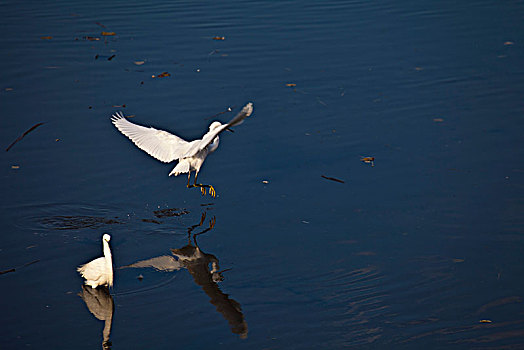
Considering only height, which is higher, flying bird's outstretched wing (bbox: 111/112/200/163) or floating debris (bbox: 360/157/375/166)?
flying bird's outstretched wing (bbox: 111/112/200/163)

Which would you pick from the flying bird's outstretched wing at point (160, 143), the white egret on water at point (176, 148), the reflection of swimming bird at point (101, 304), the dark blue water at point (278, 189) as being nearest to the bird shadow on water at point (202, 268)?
the dark blue water at point (278, 189)

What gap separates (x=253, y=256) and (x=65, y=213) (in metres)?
2.39

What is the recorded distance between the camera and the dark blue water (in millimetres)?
6035

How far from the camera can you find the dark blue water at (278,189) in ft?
A: 19.8

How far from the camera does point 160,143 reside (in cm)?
846

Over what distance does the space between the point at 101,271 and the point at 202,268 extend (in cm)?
104

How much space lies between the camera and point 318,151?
9219 mm

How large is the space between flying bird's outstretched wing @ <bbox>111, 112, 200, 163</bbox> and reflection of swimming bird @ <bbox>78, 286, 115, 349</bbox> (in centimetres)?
218

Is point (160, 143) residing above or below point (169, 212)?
above

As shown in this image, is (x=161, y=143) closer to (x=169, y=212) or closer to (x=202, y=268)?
(x=169, y=212)

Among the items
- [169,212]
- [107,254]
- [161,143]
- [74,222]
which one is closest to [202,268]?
[107,254]

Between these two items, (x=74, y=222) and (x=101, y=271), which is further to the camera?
(x=74, y=222)

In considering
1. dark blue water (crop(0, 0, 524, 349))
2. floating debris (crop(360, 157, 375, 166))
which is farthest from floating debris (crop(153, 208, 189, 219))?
floating debris (crop(360, 157, 375, 166))

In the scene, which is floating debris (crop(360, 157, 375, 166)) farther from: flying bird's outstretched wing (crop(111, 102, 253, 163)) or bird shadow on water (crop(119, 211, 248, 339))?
bird shadow on water (crop(119, 211, 248, 339))
